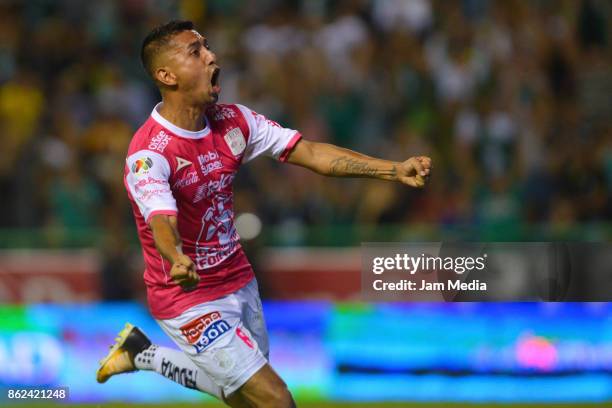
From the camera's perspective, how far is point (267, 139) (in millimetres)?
7246

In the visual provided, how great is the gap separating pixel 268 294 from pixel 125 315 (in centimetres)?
181

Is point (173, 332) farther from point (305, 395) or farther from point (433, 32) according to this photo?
point (433, 32)

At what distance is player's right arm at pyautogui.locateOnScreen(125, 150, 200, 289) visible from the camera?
631 cm

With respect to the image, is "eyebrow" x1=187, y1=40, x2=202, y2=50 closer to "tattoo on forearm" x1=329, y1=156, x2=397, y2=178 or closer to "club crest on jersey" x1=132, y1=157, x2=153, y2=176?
"club crest on jersey" x1=132, y1=157, x2=153, y2=176

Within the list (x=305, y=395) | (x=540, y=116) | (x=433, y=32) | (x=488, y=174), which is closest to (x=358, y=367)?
(x=305, y=395)

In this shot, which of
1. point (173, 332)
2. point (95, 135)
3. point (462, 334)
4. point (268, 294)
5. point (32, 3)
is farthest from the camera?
point (32, 3)

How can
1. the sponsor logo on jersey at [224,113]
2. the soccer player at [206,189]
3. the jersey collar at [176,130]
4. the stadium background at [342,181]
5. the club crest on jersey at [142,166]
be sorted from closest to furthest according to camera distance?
the club crest on jersey at [142,166], the soccer player at [206,189], the jersey collar at [176,130], the sponsor logo on jersey at [224,113], the stadium background at [342,181]

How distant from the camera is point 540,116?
13.7m

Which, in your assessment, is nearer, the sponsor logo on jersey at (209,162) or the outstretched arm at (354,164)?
the outstretched arm at (354,164)

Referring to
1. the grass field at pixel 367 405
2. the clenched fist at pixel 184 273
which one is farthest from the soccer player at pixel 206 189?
the grass field at pixel 367 405

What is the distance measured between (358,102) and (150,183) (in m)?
7.94

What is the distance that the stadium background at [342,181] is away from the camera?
36.9ft

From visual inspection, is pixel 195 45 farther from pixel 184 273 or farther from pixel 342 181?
pixel 342 181

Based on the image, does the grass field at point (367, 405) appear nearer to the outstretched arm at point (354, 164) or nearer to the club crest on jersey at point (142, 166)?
the outstretched arm at point (354, 164)
